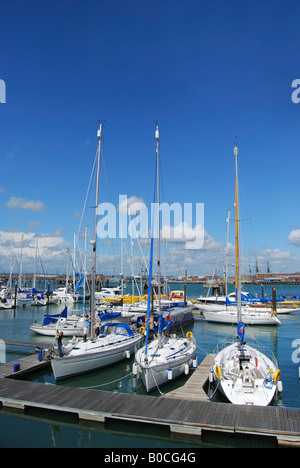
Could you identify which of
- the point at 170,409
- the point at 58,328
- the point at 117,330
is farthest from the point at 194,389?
the point at 58,328

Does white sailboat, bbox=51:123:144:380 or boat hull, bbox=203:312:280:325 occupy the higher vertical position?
white sailboat, bbox=51:123:144:380

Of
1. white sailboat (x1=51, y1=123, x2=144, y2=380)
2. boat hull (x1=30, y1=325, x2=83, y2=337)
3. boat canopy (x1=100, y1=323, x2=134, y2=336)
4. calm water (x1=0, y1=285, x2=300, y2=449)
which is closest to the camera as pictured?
calm water (x1=0, y1=285, x2=300, y2=449)

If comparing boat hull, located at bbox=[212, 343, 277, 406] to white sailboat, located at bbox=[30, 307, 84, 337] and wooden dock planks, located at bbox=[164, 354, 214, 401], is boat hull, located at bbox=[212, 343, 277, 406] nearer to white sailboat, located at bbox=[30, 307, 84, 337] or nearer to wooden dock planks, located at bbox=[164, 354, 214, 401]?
wooden dock planks, located at bbox=[164, 354, 214, 401]

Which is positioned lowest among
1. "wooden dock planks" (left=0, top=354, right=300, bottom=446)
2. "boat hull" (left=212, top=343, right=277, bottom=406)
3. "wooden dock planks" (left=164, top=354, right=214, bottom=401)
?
"wooden dock planks" (left=164, top=354, right=214, bottom=401)

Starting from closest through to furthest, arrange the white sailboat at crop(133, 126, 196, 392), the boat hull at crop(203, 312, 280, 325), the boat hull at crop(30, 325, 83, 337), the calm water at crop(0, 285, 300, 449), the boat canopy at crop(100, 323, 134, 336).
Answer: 1. the calm water at crop(0, 285, 300, 449)
2. the white sailboat at crop(133, 126, 196, 392)
3. the boat canopy at crop(100, 323, 134, 336)
4. the boat hull at crop(30, 325, 83, 337)
5. the boat hull at crop(203, 312, 280, 325)

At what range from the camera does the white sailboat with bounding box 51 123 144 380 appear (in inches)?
794

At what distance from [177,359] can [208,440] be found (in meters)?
7.12

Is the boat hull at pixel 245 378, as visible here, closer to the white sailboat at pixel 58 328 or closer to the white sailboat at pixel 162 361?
the white sailboat at pixel 162 361

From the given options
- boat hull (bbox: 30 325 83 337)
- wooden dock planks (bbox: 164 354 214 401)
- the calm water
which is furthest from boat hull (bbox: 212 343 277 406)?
boat hull (bbox: 30 325 83 337)

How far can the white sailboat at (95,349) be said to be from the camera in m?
20.2
